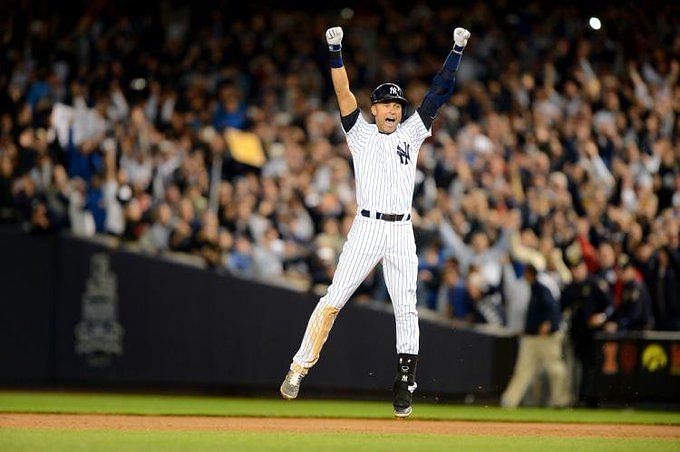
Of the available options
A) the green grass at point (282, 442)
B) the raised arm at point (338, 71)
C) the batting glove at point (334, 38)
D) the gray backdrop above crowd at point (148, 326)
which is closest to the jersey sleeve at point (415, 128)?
the raised arm at point (338, 71)

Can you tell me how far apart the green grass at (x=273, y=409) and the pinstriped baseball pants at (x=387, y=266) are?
9.16ft

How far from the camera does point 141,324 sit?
17031 mm

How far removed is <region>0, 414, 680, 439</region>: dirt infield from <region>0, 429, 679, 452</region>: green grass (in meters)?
0.45

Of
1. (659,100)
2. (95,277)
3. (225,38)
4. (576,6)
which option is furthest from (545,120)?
(95,277)

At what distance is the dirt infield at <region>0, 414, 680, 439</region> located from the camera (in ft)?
37.0

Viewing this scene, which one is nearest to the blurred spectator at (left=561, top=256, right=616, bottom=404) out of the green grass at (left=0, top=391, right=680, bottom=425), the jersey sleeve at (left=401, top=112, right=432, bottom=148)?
the green grass at (left=0, top=391, right=680, bottom=425)

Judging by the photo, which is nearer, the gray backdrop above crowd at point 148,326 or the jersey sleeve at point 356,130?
the jersey sleeve at point 356,130

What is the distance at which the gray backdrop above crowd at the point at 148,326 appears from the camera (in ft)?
54.8

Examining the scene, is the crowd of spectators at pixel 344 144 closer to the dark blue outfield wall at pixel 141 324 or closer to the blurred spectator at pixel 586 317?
the blurred spectator at pixel 586 317

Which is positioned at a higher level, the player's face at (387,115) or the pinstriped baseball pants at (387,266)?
the player's face at (387,115)

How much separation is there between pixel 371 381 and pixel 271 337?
1296 millimetres

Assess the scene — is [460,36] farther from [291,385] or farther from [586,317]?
[586,317]

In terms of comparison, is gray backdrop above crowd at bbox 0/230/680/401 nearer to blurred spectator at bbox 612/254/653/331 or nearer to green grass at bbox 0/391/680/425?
green grass at bbox 0/391/680/425

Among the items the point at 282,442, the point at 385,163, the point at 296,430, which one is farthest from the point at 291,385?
the point at 385,163
